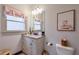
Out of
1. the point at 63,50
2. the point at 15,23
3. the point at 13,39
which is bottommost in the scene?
the point at 63,50

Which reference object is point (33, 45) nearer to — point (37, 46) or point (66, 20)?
point (37, 46)

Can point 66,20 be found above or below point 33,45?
above

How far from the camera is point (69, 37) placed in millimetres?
1100

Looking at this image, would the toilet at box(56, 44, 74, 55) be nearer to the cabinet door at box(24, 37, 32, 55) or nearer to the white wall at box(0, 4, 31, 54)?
the cabinet door at box(24, 37, 32, 55)

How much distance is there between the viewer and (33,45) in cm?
116

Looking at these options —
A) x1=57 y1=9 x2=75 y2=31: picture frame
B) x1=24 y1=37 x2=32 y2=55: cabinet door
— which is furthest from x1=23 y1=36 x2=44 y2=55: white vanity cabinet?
x1=57 y1=9 x2=75 y2=31: picture frame

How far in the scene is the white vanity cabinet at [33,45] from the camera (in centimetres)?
114

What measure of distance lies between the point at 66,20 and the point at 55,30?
0.54ft

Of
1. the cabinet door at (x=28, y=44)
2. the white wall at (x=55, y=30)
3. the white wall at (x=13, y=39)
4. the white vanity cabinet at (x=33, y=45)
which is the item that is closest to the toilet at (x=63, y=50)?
the white wall at (x=55, y=30)

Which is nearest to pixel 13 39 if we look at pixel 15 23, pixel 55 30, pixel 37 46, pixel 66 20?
pixel 15 23

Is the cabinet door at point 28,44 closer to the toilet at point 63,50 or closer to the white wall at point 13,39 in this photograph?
the white wall at point 13,39

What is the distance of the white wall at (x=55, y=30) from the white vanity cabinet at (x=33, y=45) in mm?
94
